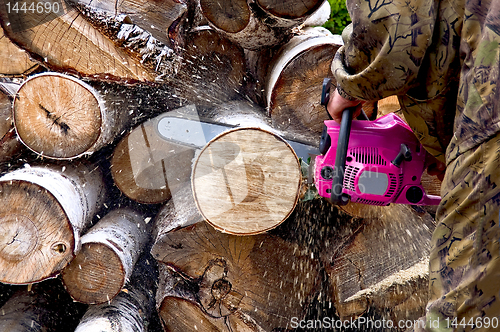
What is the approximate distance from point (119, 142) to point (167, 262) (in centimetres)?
75

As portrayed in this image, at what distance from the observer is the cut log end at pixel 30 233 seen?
168cm

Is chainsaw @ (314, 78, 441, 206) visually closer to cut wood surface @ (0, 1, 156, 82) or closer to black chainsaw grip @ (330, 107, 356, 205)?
black chainsaw grip @ (330, 107, 356, 205)

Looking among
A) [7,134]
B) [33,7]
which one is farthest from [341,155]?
[7,134]

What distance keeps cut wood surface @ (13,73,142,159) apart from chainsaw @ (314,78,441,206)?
1098 millimetres

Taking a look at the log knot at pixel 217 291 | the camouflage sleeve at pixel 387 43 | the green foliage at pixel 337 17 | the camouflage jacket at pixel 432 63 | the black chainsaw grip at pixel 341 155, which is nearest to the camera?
the camouflage jacket at pixel 432 63

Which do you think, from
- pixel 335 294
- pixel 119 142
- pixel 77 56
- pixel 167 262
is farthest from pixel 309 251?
pixel 77 56

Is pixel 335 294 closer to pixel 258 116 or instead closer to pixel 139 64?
pixel 258 116

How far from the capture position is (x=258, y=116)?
2.09 meters

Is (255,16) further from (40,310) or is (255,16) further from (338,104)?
(40,310)

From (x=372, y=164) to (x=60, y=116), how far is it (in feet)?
4.79

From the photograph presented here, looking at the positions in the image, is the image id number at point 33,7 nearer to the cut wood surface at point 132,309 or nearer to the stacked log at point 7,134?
the stacked log at point 7,134

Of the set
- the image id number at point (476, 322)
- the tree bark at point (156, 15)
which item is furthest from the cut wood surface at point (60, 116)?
the image id number at point (476, 322)

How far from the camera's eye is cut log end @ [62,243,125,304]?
6.13ft

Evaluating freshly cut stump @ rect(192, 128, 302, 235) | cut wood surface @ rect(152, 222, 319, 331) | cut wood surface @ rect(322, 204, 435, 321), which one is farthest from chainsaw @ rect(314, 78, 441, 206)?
cut wood surface @ rect(152, 222, 319, 331)
